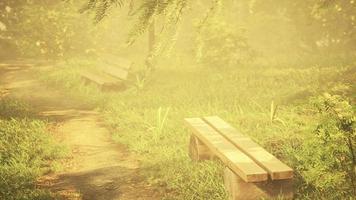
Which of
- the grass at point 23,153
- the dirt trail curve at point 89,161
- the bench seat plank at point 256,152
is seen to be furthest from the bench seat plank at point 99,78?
the bench seat plank at point 256,152

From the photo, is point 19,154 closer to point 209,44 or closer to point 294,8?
point 209,44

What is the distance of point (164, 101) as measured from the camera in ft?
31.9

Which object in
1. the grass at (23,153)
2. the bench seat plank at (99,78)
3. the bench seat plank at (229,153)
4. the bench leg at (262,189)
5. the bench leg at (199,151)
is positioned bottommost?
the bench seat plank at (99,78)

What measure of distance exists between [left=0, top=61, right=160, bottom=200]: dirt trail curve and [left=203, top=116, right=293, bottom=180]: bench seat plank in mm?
1197

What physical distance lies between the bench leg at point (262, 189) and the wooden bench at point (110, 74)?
24.2 ft

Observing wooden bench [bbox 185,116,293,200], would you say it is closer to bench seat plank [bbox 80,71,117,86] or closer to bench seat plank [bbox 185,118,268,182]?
bench seat plank [bbox 185,118,268,182]

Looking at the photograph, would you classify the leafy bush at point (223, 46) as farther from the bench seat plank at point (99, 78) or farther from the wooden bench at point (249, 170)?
the wooden bench at point (249, 170)

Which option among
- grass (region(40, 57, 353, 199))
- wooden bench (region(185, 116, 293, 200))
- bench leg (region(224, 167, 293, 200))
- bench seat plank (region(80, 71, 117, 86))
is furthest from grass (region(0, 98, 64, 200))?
bench seat plank (region(80, 71, 117, 86))

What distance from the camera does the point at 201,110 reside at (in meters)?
8.62

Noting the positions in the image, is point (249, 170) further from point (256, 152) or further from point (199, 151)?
point (199, 151)

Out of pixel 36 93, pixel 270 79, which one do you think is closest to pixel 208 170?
pixel 270 79

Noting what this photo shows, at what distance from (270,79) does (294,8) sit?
15.7 feet

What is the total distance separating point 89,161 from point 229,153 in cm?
267

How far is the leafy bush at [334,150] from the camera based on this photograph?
4.05 metres
